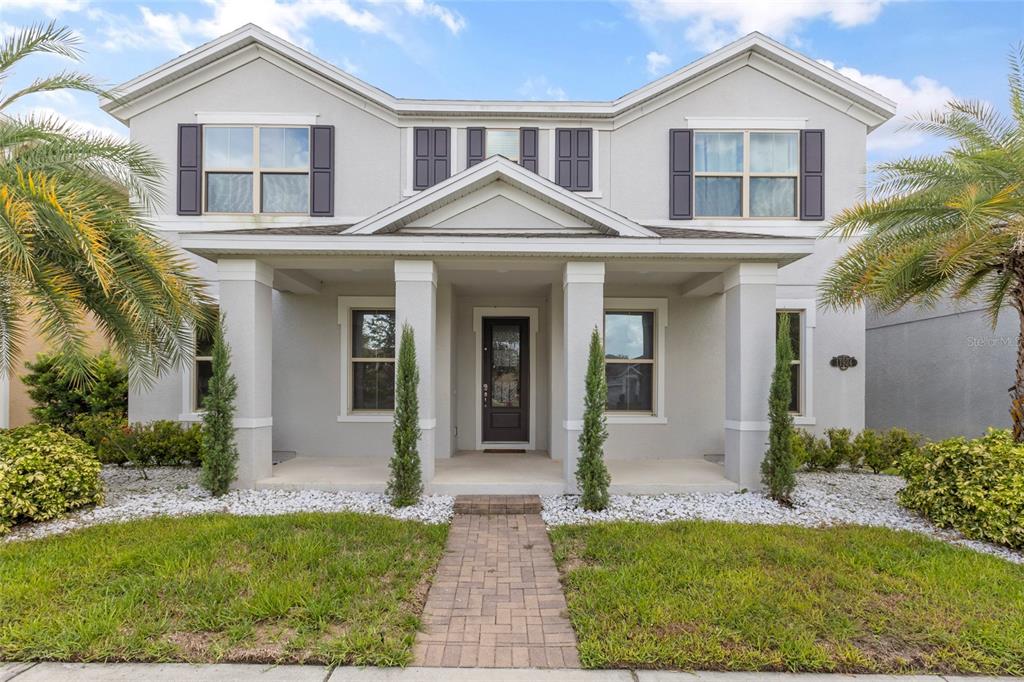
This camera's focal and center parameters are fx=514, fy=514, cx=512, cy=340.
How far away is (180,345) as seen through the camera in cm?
689

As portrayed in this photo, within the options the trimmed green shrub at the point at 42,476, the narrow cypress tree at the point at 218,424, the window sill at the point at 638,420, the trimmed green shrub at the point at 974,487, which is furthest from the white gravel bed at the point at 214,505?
the trimmed green shrub at the point at 974,487

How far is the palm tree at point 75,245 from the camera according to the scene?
199 inches

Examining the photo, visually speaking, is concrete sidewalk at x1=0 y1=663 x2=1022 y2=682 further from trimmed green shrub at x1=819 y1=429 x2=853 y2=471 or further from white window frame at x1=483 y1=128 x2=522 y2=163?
white window frame at x1=483 y1=128 x2=522 y2=163

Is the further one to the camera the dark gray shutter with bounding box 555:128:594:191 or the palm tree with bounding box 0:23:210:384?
the dark gray shutter with bounding box 555:128:594:191

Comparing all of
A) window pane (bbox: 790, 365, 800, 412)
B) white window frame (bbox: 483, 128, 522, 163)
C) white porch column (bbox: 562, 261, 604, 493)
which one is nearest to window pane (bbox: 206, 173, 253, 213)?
white window frame (bbox: 483, 128, 522, 163)

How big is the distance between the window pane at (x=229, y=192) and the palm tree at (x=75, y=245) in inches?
83.0

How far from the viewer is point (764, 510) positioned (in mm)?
6309

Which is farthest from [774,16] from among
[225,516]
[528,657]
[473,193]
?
[225,516]

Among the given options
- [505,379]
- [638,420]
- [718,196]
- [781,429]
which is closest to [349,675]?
[781,429]

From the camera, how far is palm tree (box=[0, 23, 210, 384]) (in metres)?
5.07

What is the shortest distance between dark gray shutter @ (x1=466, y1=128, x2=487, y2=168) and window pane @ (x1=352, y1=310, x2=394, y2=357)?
317cm

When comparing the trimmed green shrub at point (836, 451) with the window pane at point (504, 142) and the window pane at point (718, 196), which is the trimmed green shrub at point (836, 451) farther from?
the window pane at point (504, 142)

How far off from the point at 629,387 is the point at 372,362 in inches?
182

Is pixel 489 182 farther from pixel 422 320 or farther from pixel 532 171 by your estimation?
pixel 422 320
